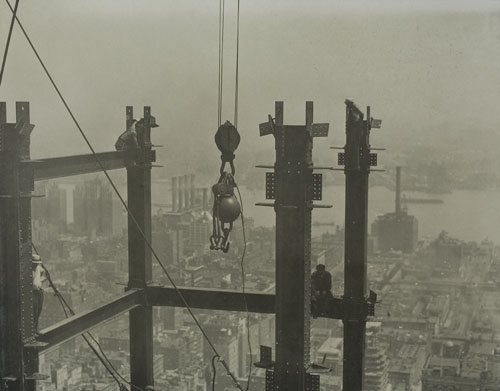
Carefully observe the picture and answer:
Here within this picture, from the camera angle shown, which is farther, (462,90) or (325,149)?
(325,149)

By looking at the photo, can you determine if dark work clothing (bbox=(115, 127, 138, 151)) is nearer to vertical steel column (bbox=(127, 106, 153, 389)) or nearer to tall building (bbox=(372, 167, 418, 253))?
vertical steel column (bbox=(127, 106, 153, 389))

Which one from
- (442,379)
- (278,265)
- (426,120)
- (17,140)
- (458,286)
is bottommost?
(442,379)

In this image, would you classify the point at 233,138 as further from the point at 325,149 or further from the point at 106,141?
the point at 325,149

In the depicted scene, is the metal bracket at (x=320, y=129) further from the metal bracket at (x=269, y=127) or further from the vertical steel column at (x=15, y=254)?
the vertical steel column at (x=15, y=254)

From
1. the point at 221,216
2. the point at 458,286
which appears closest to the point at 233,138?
the point at 221,216

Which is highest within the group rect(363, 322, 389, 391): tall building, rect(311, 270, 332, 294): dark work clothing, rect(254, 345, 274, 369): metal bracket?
rect(311, 270, 332, 294): dark work clothing

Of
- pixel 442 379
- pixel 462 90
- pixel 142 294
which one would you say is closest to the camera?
pixel 142 294

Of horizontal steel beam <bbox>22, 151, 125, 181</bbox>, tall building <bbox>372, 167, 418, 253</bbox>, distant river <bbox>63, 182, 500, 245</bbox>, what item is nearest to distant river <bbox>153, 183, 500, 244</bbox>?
distant river <bbox>63, 182, 500, 245</bbox>
